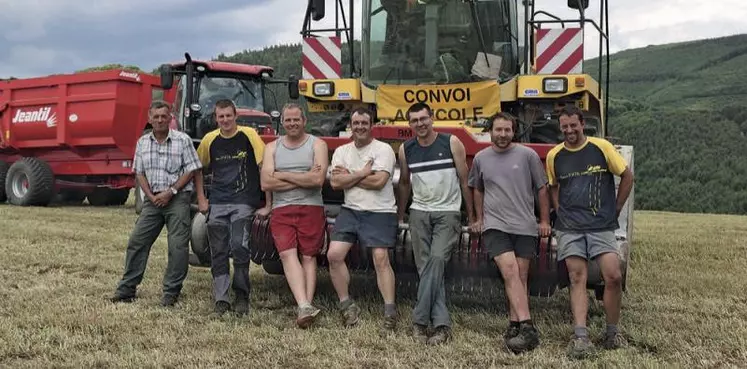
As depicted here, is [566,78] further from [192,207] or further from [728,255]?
[728,255]

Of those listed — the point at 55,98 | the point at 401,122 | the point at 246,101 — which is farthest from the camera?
the point at 55,98

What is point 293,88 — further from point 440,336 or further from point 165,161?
point 440,336

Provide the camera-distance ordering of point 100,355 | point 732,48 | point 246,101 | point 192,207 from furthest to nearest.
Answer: point 732,48 → point 246,101 → point 192,207 → point 100,355

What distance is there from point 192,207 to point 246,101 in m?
7.03

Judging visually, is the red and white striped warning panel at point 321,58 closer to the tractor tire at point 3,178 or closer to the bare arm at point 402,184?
the bare arm at point 402,184

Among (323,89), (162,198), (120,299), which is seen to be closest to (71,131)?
(323,89)

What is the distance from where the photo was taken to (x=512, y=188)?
13.9ft

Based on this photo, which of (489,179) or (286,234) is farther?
(286,234)

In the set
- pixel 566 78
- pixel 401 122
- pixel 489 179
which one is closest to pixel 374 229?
pixel 489 179

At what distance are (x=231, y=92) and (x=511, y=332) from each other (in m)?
9.10

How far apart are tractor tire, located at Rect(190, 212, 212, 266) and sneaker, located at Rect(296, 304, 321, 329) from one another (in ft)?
4.22

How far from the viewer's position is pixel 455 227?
4.46m

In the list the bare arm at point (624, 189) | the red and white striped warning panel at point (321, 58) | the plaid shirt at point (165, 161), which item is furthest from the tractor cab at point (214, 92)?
the bare arm at point (624, 189)

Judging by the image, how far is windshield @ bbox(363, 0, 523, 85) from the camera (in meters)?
6.06
